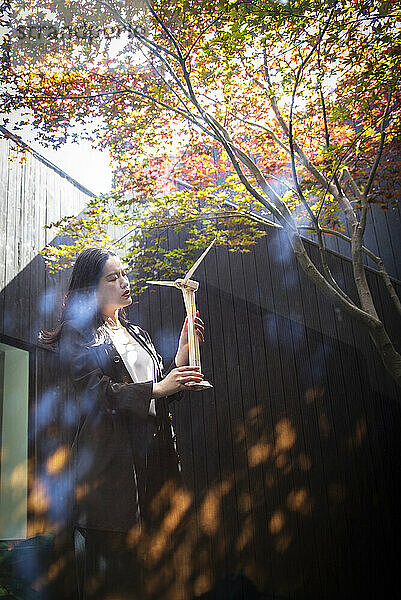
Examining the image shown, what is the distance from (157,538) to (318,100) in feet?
8.33

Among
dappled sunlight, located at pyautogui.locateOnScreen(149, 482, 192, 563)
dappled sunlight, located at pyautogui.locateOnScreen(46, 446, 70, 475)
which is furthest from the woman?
dappled sunlight, located at pyautogui.locateOnScreen(46, 446, 70, 475)

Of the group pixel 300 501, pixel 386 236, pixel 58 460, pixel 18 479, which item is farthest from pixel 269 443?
pixel 386 236

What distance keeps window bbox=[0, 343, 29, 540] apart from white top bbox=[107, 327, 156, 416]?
64.1 inches

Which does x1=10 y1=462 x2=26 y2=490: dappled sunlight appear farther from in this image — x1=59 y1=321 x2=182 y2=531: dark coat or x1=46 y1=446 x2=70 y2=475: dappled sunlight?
x1=59 y1=321 x2=182 y2=531: dark coat

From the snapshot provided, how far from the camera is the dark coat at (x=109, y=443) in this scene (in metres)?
1.14

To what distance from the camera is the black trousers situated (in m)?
1.09

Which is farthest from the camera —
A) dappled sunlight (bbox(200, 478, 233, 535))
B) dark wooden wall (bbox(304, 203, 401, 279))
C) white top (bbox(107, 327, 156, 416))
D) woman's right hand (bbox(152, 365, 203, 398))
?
dark wooden wall (bbox(304, 203, 401, 279))

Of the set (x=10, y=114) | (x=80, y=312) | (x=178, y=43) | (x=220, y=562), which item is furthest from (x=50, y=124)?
(x=220, y=562)

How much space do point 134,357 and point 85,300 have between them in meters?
0.20

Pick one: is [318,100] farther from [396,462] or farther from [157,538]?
[157,538]

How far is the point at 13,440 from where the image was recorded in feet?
9.13

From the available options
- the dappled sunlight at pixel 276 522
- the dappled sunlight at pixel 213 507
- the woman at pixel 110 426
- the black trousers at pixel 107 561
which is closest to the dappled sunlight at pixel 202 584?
the dappled sunlight at pixel 213 507

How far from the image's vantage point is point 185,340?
1466 millimetres

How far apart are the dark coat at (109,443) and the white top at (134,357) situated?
0.03 metres
